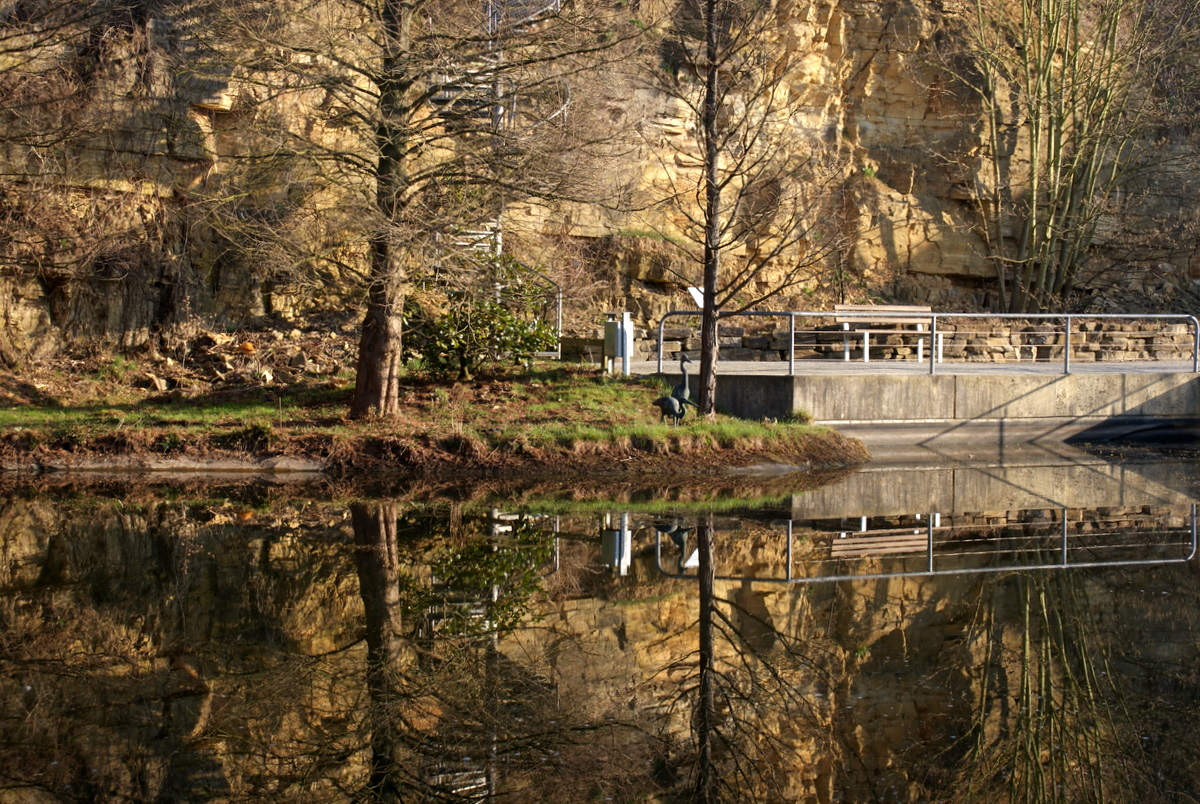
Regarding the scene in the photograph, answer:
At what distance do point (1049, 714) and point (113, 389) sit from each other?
1456 centimetres

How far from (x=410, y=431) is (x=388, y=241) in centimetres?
251

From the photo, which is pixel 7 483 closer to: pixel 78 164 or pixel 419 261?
pixel 419 261

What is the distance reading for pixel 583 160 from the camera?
14945 millimetres

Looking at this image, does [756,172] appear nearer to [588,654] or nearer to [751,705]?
[588,654]

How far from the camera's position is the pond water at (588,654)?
17.1 feet

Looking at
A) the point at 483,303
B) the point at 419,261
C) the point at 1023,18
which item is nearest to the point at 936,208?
the point at 1023,18

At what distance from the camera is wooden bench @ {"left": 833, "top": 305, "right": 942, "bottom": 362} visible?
1841 cm

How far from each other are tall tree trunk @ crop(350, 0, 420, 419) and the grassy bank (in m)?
0.41

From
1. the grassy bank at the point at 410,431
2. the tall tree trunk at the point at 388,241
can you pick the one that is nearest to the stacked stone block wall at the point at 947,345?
the grassy bank at the point at 410,431

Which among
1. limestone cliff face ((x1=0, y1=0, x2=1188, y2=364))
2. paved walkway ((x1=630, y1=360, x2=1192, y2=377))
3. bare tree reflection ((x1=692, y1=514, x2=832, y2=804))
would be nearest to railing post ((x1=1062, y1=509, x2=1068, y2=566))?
bare tree reflection ((x1=692, y1=514, x2=832, y2=804))

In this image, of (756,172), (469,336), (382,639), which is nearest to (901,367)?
(756,172)

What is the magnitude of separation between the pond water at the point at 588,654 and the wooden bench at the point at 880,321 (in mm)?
6788

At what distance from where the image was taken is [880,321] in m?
21.2

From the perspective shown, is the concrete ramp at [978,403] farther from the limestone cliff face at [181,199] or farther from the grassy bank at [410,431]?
the limestone cliff face at [181,199]
